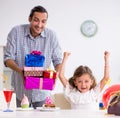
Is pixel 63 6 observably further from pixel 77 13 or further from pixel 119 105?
pixel 119 105

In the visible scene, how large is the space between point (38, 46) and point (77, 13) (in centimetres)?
293

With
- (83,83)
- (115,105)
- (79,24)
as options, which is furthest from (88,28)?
(115,105)

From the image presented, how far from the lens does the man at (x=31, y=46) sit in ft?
8.37

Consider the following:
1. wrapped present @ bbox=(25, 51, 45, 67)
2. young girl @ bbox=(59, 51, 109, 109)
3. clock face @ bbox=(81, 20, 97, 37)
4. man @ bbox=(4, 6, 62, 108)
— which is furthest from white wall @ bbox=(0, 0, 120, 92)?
wrapped present @ bbox=(25, 51, 45, 67)

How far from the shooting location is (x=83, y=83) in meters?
2.66

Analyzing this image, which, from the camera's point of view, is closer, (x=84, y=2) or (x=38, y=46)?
(x=38, y=46)

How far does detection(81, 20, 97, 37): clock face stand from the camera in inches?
215

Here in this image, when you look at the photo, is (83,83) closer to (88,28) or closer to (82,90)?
(82,90)

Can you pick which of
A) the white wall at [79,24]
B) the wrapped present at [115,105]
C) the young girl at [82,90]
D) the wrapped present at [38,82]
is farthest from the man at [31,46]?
the white wall at [79,24]

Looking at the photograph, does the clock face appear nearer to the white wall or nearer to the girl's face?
the white wall

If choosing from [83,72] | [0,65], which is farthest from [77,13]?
[83,72]

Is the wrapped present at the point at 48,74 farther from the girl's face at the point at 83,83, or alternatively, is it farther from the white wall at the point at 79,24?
the white wall at the point at 79,24

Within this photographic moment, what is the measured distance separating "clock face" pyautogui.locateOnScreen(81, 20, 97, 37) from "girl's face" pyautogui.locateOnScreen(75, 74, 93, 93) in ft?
9.13

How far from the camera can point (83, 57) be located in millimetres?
5441
